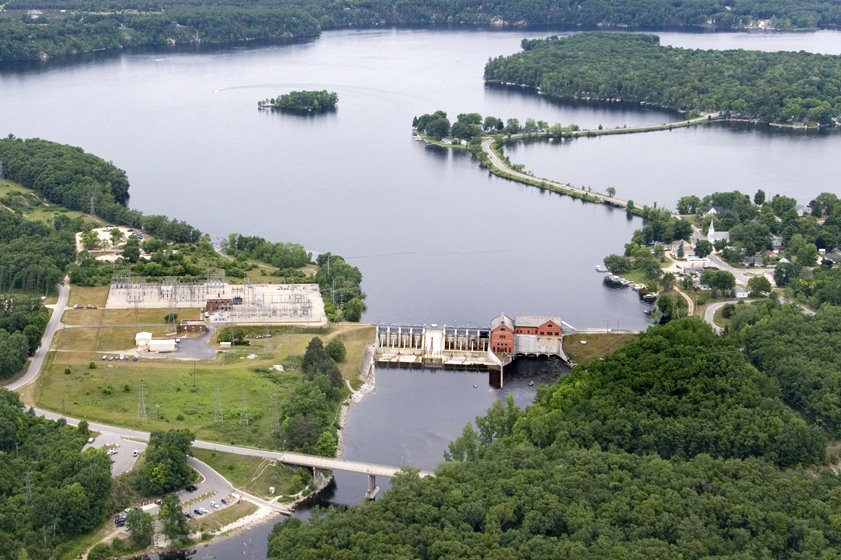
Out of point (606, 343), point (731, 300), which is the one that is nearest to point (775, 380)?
point (606, 343)

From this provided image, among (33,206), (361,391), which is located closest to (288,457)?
(361,391)

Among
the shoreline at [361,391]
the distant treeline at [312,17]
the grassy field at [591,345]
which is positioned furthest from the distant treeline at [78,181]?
the distant treeline at [312,17]

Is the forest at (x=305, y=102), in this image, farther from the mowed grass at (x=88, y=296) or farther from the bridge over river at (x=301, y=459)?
the bridge over river at (x=301, y=459)

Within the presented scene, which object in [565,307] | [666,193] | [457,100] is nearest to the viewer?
[565,307]

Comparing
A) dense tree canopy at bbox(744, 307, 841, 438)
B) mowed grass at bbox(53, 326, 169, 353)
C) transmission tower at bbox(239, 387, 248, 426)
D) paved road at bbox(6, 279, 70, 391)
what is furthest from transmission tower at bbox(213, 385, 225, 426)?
dense tree canopy at bbox(744, 307, 841, 438)

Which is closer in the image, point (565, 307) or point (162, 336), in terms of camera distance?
point (162, 336)

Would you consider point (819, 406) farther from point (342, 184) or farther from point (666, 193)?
point (342, 184)
